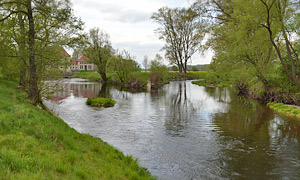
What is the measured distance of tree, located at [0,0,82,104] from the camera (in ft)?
46.1

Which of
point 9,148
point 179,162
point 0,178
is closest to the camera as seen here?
point 0,178

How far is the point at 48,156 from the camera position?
5.93 meters

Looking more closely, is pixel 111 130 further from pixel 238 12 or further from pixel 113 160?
pixel 238 12

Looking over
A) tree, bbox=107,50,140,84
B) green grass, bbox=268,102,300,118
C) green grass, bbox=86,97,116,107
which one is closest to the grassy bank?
green grass, bbox=86,97,116,107

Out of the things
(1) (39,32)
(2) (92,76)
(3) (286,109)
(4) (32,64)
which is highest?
(1) (39,32)

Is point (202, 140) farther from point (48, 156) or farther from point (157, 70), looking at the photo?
point (157, 70)

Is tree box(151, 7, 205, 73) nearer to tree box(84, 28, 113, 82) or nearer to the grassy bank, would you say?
tree box(84, 28, 113, 82)

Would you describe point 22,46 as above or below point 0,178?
above

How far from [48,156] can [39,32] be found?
44.3 feet

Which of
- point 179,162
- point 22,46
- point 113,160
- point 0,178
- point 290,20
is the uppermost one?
point 290,20

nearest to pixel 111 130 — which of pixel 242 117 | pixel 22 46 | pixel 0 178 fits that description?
pixel 22 46

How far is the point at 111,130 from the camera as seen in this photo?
13578mm

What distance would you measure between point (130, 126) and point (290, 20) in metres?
16.8

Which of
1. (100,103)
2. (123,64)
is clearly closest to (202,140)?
(100,103)
